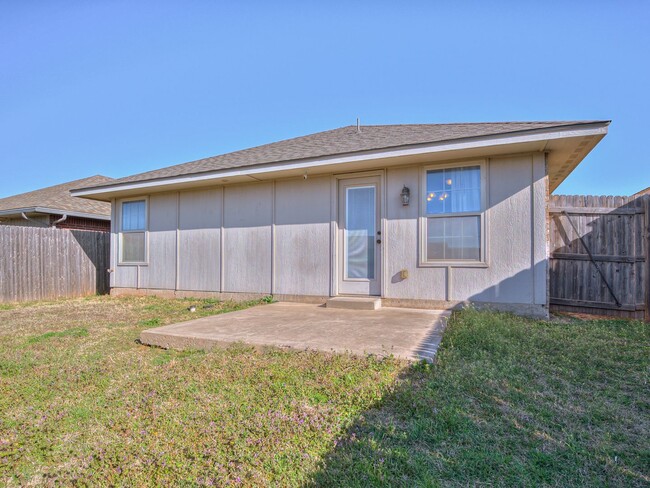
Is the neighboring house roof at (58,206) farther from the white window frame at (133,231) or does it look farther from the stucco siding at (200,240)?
the stucco siding at (200,240)

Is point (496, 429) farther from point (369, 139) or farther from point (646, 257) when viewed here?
point (369, 139)

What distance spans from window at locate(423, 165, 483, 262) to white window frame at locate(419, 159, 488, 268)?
16 millimetres

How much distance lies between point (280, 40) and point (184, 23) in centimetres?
242

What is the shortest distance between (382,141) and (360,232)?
1686mm

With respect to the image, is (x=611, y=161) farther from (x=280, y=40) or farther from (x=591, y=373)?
(x=591, y=373)

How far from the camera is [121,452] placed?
74.8 inches

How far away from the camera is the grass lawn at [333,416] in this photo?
172 centimetres

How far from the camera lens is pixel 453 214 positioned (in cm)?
569

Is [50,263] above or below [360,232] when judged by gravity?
below

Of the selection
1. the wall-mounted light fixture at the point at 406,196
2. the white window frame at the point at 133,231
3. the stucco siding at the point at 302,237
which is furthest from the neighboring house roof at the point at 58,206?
the wall-mounted light fixture at the point at 406,196

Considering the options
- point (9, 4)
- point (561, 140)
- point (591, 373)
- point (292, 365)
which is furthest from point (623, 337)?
point (9, 4)

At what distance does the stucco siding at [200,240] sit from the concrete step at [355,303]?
9.95 ft

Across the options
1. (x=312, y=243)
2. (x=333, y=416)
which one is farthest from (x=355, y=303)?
(x=333, y=416)

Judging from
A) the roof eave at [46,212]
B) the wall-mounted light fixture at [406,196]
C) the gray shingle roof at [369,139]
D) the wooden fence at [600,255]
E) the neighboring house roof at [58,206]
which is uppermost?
the gray shingle roof at [369,139]
